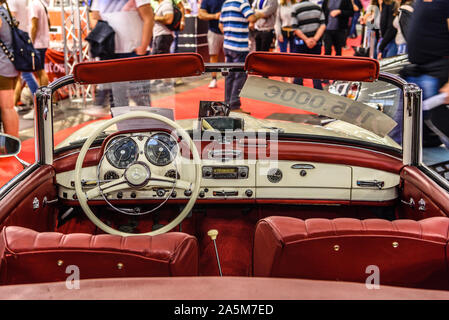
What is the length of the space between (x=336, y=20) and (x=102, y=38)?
4.39 meters

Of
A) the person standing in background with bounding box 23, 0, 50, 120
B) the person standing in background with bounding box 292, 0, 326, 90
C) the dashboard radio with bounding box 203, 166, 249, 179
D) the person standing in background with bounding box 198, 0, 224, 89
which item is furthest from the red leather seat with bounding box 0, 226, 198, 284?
the person standing in background with bounding box 198, 0, 224, 89

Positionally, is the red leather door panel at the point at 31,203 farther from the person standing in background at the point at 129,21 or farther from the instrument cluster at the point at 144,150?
the person standing in background at the point at 129,21

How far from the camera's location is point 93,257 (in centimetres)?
133

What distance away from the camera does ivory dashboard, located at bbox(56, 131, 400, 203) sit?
2.59 m

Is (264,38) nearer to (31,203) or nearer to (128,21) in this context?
(128,21)

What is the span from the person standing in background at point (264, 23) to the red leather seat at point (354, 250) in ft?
20.5

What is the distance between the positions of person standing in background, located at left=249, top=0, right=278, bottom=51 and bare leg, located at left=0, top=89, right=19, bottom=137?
12.6 ft

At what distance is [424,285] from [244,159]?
1.48 meters

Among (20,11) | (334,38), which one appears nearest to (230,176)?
(20,11)

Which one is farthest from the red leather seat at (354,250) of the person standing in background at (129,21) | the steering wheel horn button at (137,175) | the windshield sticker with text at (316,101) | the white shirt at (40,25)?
the white shirt at (40,25)

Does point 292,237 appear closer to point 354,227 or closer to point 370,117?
point 354,227

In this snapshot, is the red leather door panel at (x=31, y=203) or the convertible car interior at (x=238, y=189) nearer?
the convertible car interior at (x=238, y=189)

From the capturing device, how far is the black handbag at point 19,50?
15.7ft

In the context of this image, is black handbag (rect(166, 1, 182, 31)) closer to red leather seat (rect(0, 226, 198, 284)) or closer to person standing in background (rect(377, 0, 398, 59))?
person standing in background (rect(377, 0, 398, 59))
